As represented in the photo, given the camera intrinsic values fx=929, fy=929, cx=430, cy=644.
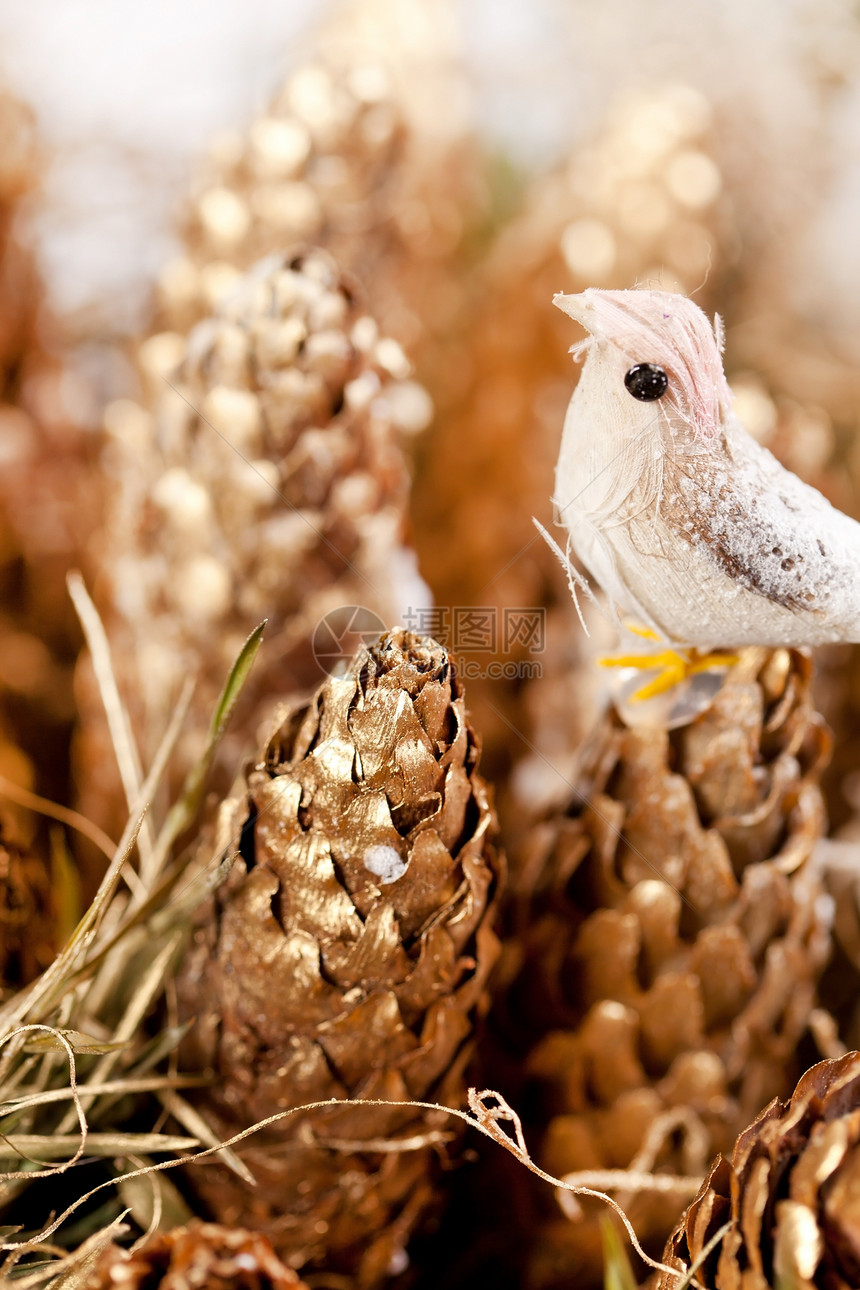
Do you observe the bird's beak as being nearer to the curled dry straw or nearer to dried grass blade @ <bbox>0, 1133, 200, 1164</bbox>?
the curled dry straw

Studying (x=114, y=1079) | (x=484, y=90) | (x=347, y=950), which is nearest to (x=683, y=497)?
(x=347, y=950)

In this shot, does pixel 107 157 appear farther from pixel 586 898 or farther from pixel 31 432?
pixel 586 898

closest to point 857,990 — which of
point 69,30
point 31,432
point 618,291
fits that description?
point 618,291

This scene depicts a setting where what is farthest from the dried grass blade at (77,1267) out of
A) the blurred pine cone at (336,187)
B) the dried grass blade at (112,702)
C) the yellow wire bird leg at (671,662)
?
the blurred pine cone at (336,187)

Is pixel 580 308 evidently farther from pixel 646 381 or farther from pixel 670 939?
pixel 670 939

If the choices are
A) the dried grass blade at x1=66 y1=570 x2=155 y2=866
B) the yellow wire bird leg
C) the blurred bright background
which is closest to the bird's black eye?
the yellow wire bird leg
